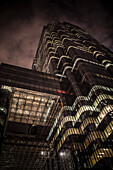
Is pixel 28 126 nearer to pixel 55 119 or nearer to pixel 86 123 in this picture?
pixel 55 119

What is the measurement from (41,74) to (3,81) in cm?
1885

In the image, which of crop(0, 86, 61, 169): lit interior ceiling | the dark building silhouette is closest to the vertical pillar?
the dark building silhouette

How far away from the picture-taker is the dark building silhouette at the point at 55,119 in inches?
1598

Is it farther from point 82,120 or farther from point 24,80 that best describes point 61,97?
point 24,80

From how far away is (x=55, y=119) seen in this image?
59438mm

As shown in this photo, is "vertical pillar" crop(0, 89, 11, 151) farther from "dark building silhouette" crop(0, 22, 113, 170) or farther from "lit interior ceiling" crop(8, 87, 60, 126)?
"lit interior ceiling" crop(8, 87, 60, 126)

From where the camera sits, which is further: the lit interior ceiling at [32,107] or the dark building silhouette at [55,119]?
the lit interior ceiling at [32,107]

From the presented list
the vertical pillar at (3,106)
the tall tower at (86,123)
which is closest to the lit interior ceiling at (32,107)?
the vertical pillar at (3,106)

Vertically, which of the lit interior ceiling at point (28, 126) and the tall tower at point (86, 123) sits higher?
the tall tower at point (86, 123)

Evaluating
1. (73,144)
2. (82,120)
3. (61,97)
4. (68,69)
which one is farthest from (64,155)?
(68,69)

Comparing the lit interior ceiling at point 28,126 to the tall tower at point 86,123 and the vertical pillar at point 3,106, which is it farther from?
the tall tower at point 86,123

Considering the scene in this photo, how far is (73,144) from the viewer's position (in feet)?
138

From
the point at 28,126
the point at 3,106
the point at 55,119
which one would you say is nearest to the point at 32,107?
the point at 28,126

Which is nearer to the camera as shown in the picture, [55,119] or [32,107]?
[32,107]
